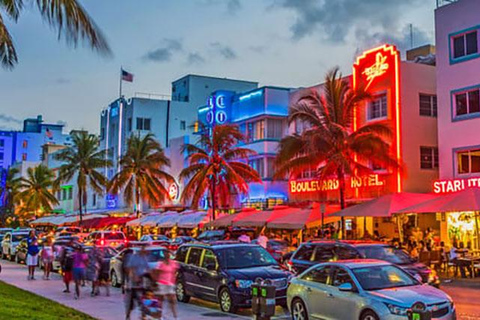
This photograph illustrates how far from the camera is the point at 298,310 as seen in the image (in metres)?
13.4

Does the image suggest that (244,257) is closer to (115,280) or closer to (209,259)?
(209,259)

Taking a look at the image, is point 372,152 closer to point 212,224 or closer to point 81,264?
point 212,224

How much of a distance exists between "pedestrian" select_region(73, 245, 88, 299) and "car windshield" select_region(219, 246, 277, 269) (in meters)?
5.08

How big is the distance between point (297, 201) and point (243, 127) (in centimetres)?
889

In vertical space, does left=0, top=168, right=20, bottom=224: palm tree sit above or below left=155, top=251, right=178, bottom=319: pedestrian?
above

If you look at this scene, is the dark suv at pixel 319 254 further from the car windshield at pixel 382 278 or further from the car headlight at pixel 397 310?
the car headlight at pixel 397 310

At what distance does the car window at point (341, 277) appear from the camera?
40.6 feet

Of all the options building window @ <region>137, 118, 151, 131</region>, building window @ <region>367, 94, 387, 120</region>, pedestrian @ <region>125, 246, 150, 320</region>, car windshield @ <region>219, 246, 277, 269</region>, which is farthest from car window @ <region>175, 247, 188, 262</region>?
building window @ <region>137, 118, 151, 131</region>

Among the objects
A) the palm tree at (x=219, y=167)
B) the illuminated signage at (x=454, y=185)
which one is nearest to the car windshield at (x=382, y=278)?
the illuminated signage at (x=454, y=185)

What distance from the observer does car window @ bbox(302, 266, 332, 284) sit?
42.4 feet

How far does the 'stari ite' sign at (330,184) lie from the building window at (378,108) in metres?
3.36

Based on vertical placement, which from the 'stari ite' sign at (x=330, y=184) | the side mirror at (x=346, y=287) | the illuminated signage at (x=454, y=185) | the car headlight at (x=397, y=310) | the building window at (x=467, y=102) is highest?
the building window at (x=467, y=102)

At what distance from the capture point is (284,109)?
4388 cm

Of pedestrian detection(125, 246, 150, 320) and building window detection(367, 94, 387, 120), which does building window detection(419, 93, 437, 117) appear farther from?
pedestrian detection(125, 246, 150, 320)
